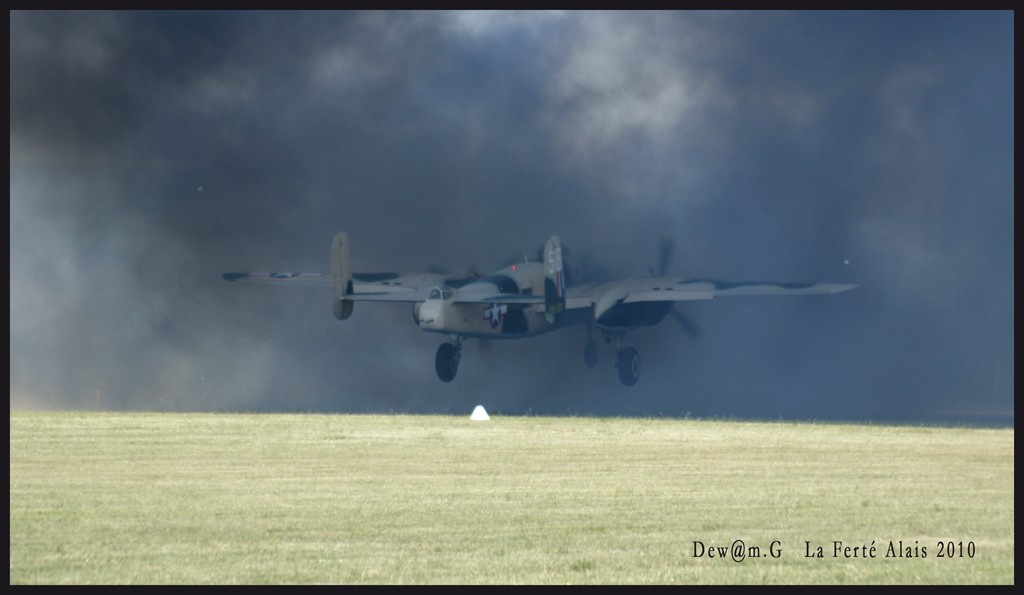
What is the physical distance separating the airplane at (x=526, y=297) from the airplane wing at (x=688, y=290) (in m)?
0.03

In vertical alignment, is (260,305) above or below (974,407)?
above

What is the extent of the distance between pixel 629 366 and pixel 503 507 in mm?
31370

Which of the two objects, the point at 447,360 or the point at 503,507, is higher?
the point at 447,360

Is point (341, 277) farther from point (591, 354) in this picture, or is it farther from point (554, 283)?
point (591, 354)

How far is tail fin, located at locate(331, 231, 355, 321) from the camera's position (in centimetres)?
4678

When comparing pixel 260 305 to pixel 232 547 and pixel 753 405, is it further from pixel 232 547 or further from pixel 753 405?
pixel 232 547

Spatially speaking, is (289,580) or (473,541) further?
(473,541)

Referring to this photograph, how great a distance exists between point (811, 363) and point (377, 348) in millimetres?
17638

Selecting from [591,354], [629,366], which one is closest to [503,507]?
[629,366]

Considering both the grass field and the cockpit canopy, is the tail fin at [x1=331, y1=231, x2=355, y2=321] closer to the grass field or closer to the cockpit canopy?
the cockpit canopy

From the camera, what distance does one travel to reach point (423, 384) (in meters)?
55.2

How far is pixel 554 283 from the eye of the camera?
4584 centimetres

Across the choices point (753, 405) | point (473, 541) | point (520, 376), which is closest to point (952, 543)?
point (473, 541)

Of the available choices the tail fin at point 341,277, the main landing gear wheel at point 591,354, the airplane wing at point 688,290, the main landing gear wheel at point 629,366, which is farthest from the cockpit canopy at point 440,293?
the main landing gear wheel at point 629,366
